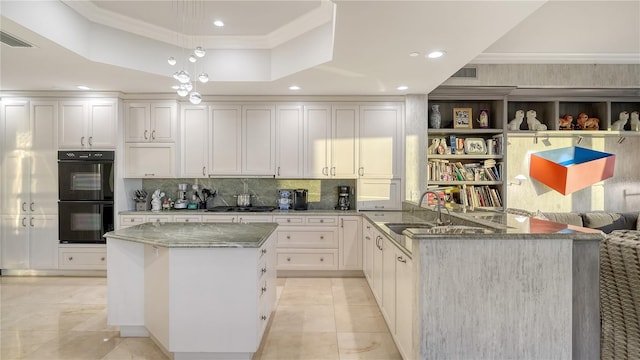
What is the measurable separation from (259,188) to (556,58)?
169 inches

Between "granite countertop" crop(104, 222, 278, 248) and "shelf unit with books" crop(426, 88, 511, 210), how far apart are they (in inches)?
110

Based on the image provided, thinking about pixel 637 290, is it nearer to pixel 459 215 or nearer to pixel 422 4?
pixel 459 215

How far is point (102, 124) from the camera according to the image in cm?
470

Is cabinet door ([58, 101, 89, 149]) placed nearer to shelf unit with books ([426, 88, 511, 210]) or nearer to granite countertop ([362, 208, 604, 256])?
granite countertop ([362, 208, 604, 256])

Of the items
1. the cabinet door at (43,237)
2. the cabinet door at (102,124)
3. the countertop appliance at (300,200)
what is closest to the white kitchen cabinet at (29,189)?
the cabinet door at (43,237)

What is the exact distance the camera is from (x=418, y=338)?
1.98 metres

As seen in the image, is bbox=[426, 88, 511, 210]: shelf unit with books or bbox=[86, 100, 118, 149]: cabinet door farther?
bbox=[426, 88, 511, 210]: shelf unit with books

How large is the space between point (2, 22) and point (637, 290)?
4359mm

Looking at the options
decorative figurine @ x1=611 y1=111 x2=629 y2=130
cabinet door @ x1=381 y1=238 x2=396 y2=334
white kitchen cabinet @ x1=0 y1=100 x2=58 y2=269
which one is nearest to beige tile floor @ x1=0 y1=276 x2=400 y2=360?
cabinet door @ x1=381 y1=238 x2=396 y2=334

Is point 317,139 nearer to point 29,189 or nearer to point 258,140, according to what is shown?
point 258,140

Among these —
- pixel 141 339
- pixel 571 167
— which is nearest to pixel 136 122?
pixel 141 339

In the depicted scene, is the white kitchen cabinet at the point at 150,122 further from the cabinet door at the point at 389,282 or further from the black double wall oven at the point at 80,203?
the cabinet door at the point at 389,282

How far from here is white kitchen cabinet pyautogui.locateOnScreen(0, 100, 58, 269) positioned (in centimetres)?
466

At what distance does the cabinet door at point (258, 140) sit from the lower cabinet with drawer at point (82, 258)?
2.13 metres
